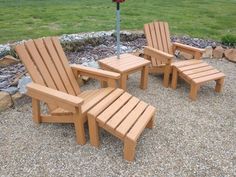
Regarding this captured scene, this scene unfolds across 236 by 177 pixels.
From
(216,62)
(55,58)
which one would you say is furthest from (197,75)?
(55,58)

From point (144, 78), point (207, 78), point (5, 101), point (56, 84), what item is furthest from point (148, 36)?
point (5, 101)

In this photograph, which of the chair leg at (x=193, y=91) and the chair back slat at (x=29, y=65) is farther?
the chair leg at (x=193, y=91)

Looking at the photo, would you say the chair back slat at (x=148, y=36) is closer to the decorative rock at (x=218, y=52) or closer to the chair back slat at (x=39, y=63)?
the decorative rock at (x=218, y=52)

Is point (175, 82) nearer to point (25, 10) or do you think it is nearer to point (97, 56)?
point (97, 56)

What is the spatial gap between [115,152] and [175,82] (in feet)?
6.05

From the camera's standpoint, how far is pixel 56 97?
2.78 meters

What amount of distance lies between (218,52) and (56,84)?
3.58 m

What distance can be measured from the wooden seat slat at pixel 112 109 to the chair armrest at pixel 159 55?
1260mm

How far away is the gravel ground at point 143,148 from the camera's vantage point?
2.70 metres

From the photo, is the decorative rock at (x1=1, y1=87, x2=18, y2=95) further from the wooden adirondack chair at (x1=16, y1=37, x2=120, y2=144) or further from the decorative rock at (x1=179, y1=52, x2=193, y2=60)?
the decorative rock at (x1=179, y1=52, x2=193, y2=60)

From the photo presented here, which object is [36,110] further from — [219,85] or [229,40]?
[229,40]

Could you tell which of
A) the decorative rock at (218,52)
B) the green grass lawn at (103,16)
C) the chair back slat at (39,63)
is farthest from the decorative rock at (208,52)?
the chair back slat at (39,63)

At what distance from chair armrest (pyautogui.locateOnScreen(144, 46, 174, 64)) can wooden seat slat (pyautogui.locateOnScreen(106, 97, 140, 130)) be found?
1.28 metres

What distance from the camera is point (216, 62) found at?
5.50 meters
